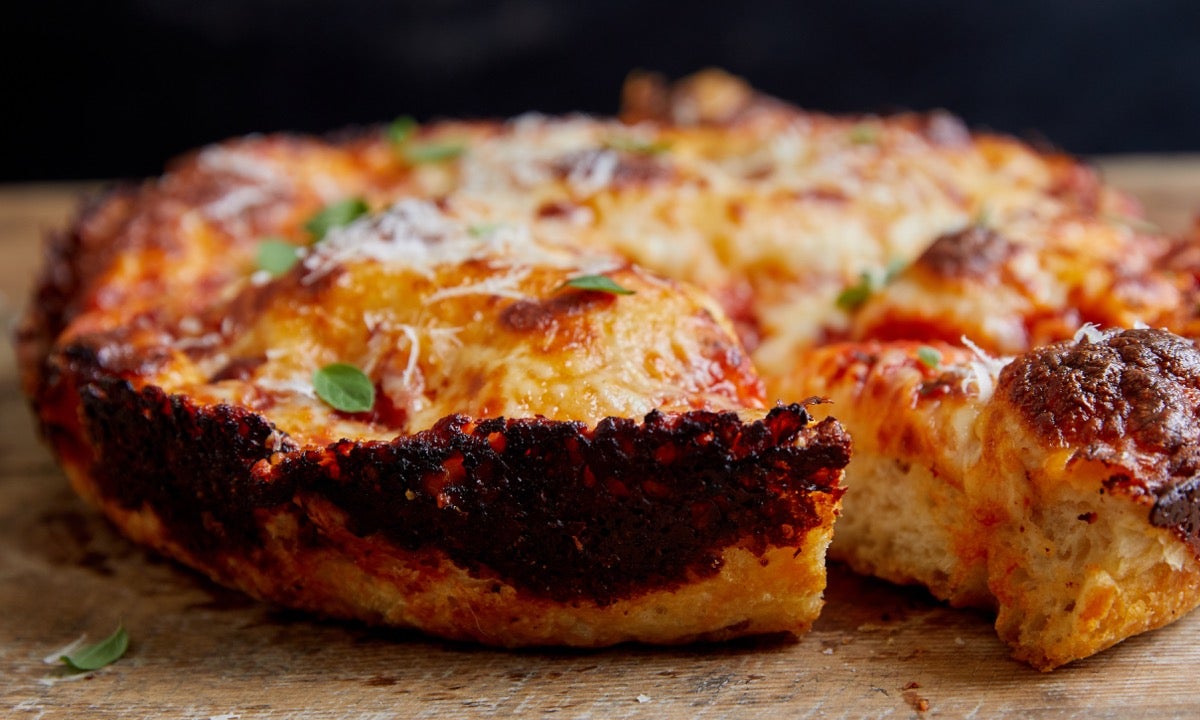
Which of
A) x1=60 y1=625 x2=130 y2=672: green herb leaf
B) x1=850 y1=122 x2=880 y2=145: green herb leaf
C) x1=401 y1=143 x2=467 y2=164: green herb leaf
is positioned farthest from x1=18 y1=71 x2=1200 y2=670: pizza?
x1=401 y1=143 x2=467 y2=164: green herb leaf

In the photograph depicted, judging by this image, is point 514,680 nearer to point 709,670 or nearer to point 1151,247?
point 709,670

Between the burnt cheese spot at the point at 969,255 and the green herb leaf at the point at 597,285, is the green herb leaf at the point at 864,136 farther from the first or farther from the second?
the green herb leaf at the point at 597,285

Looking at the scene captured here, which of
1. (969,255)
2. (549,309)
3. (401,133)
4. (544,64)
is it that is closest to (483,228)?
(549,309)

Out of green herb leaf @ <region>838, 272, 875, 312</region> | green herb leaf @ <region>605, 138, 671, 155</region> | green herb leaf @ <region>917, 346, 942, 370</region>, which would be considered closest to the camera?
green herb leaf @ <region>917, 346, 942, 370</region>

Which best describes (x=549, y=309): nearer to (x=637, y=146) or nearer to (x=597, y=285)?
(x=597, y=285)

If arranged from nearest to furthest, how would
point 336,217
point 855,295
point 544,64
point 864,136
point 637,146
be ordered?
point 855,295 → point 336,217 → point 637,146 → point 864,136 → point 544,64

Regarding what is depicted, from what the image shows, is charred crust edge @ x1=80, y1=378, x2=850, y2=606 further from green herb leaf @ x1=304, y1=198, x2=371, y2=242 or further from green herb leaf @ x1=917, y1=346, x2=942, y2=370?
green herb leaf @ x1=304, y1=198, x2=371, y2=242

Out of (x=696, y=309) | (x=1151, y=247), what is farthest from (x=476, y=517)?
(x=1151, y=247)
